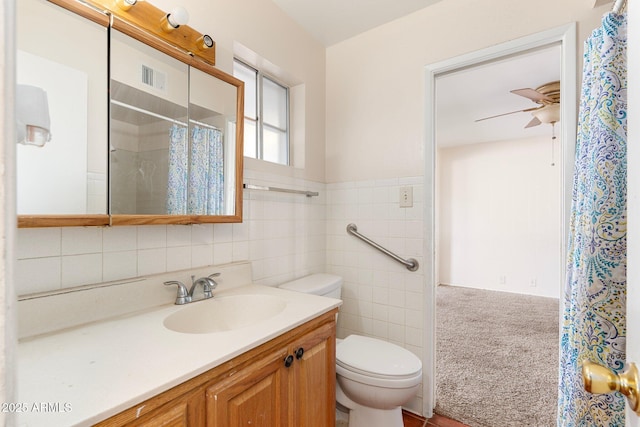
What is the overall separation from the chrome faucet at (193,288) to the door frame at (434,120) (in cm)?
115

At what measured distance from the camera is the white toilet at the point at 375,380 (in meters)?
1.31

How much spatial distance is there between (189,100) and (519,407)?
243cm

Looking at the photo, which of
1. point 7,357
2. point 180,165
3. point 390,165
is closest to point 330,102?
point 390,165

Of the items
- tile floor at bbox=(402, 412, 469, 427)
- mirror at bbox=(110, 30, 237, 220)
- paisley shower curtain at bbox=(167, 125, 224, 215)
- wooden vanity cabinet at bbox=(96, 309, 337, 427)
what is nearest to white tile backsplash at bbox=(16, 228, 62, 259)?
mirror at bbox=(110, 30, 237, 220)

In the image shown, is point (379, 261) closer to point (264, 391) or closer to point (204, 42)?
point (264, 391)

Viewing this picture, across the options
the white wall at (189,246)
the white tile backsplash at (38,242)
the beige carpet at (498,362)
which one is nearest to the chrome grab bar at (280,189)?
the white wall at (189,246)

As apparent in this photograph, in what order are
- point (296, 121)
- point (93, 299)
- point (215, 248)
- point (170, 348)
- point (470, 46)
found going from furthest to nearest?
point (296, 121), point (470, 46), point (215, 248), point (93, 299), point (170, 348)

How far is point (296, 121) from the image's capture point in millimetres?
1963

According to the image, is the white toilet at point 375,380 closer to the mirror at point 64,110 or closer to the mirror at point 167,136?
the mirror at point 167,136

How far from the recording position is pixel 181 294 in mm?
1150

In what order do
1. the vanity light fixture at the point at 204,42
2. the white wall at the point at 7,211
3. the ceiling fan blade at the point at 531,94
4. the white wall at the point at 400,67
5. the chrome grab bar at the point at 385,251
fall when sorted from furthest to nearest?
the ceiling fan blade at the point at 531,94
the chrome grab bar at the point at 385,251
the white wall at the point at 400,67
the vanity light fixture at the point at 204,42
the white wall at the point at 7,211

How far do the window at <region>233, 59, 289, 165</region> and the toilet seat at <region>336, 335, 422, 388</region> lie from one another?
1233 millimetres

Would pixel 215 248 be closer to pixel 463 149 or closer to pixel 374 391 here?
pixel 374 391

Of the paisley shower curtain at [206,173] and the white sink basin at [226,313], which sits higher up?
the paisley shower curtain at [206,173]
